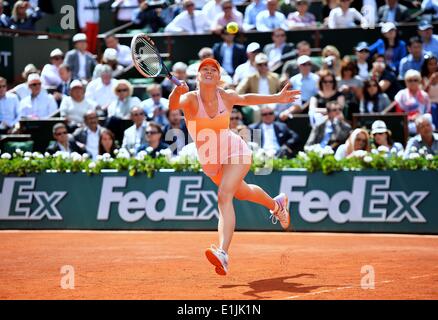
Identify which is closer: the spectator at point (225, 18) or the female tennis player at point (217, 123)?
the female tennis player at point (217, 123)

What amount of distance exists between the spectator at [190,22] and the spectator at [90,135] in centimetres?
369

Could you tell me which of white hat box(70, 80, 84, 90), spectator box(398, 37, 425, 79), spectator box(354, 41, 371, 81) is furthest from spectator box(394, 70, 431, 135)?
white hat box(70, 80, 84, 90)


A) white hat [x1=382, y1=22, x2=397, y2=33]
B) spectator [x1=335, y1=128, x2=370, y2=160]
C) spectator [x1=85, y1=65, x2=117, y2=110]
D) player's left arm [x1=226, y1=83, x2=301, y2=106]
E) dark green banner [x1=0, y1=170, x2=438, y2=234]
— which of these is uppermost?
white hat [x1=382, y1=22, x2=397, y2=33]

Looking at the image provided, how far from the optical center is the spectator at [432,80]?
14.5 metres

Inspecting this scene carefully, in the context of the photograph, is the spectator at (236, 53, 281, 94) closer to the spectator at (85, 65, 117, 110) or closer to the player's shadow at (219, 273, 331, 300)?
the spectator at (85, 65, 117, 110)

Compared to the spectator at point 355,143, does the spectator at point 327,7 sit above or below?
above

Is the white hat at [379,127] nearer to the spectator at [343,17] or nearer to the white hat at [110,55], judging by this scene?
the spectator at [343,17]

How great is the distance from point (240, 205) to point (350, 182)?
167cm

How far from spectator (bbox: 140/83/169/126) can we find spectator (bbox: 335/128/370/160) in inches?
129

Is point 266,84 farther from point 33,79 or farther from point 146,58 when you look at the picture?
point 146,58

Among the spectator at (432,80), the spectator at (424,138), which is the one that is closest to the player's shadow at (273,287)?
the spectator at (424,138)

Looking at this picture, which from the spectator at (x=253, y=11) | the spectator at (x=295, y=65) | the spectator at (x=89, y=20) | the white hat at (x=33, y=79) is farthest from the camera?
the spectator at (x=89, y=20)

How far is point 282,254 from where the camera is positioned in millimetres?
9930

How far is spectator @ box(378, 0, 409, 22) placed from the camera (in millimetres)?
16672
